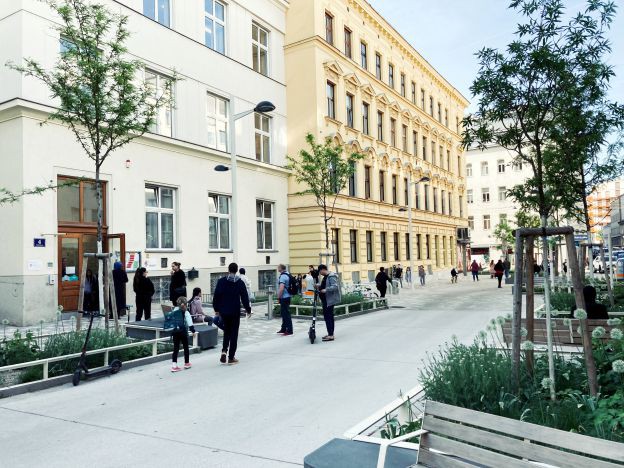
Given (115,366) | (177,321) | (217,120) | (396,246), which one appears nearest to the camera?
(115,366)

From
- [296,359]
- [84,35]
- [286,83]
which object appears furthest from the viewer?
[286,83]

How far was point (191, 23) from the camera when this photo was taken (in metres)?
22.4

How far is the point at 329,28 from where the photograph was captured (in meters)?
30.9

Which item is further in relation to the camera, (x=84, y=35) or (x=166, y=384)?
(x=84, y=35)

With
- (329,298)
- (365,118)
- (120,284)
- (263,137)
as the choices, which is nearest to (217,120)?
A: (263,137)

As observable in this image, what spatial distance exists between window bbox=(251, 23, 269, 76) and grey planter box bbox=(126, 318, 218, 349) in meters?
18.4

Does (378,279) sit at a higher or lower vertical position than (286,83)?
Answer: lower

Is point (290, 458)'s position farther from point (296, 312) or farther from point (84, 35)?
point (296, 312)

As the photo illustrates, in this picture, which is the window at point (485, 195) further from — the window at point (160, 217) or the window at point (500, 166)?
the window at point (160, 217)

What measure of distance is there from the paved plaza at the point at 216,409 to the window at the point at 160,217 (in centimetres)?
1027

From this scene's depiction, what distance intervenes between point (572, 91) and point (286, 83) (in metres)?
22.4

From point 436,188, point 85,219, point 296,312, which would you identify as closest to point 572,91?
point 296,312

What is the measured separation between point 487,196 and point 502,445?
7248 cm

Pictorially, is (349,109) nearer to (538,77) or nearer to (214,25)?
(214,25)
